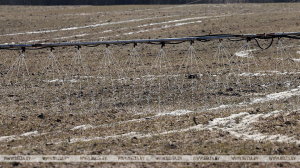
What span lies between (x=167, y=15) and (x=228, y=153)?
33.4 meters

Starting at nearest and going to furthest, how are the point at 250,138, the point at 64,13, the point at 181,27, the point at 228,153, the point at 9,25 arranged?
the point at 228,153
the point at 250,138
the point at 181,27
the point at 9,25
the point at 64,13

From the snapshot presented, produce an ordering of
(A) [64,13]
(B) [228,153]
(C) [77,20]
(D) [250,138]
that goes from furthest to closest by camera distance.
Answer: (A) [64,13] < (C) [77,20] < (D) [250,138] < (B) [228,153]

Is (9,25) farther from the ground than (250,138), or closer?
farther from the ground

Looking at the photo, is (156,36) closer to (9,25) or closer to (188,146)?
(9,25)

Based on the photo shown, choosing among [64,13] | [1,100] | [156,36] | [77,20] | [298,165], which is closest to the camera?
[298,165]

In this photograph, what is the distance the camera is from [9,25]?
3553 centimetres

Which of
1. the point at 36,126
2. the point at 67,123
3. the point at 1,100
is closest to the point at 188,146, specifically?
the point at 67,123

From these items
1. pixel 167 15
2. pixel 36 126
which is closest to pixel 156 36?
pixel 167 15

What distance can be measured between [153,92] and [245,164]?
23.8 feet

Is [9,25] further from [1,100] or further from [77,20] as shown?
[1,100]

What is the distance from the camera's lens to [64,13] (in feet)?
147

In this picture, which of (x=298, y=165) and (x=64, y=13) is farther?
(x=64, y=13)

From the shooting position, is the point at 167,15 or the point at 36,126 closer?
the point at 36,126

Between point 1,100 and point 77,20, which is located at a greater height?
point 77,20
